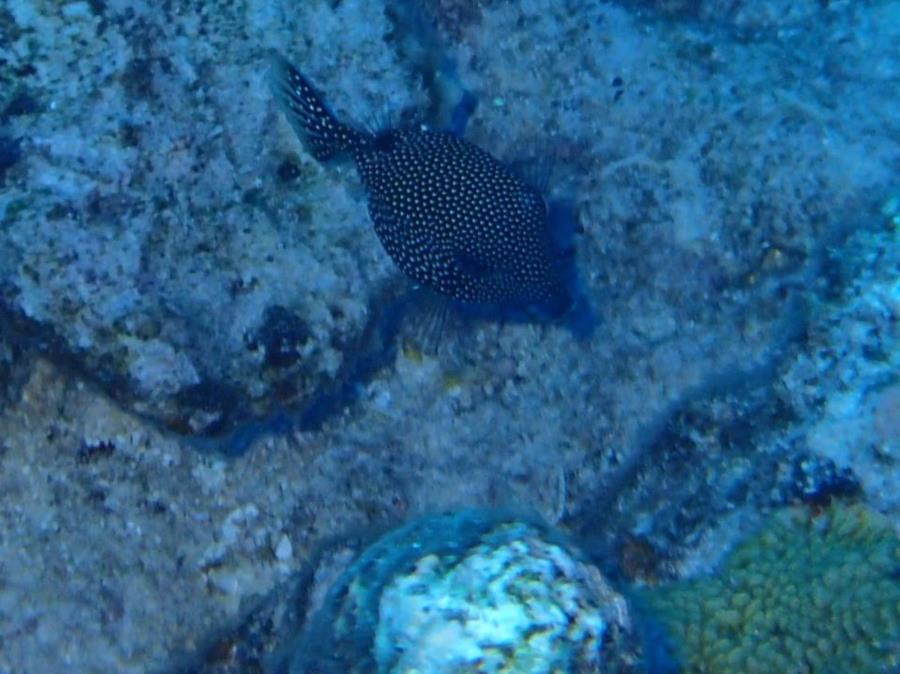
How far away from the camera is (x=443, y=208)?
4855 millimetres

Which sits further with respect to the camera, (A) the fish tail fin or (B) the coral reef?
(A) the fish tail fin

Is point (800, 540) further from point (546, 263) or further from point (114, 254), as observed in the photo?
point (114, 254)

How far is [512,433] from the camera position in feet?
19.3

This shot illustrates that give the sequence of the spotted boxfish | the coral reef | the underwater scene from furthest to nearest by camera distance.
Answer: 1. the spotted boxfish
2. the underwater scene
3. the coral reef

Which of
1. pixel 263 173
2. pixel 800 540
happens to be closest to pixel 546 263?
pixel 263 173

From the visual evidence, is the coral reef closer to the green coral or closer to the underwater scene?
the underwater scene

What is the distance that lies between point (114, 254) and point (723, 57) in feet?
17.3

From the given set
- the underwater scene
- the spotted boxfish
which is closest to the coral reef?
the underwater scene

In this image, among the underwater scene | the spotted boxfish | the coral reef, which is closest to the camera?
the coral reef

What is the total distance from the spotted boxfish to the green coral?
204 cm

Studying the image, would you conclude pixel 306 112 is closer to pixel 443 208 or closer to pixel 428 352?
pixel 443 208

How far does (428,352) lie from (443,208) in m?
1.32

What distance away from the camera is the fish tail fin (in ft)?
16.1

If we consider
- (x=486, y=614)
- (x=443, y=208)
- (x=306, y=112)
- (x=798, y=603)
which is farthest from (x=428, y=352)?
(x=798, y=603)
